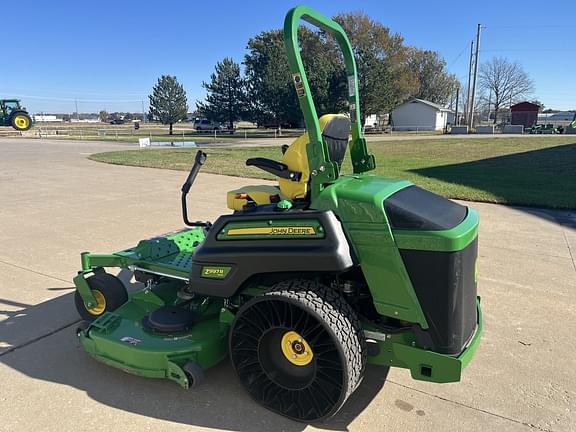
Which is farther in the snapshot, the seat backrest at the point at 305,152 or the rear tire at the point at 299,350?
the seat backrest at the point at 305,152

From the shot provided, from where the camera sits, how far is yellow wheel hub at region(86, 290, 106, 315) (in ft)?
11.0

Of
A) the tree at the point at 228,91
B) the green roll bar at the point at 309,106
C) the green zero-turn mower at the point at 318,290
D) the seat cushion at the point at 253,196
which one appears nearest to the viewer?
the green zero-turn mower at the point at 318,290

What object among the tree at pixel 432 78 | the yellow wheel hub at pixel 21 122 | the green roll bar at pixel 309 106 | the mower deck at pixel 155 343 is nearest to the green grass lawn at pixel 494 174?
the green roll bar at pixel 309 106

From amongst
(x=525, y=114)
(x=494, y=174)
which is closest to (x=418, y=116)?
(x=525, y=114)

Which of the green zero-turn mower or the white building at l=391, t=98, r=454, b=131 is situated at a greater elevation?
the white building at l=391, t=98, r=454, b=131

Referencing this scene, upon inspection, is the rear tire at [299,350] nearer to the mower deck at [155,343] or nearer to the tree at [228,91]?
the mower deck at [155,343]

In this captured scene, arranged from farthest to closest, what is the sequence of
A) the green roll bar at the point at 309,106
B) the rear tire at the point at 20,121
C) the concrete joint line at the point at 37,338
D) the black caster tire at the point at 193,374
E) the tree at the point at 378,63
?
the tree at the point at 378,63
the rear tire at the point at 20,121
the concrete joint line at the point at 37,338
the black caster tire at the point at 193,374
the green roll bar at the point at 309,106

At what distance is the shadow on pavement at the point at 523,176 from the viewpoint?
8.45m

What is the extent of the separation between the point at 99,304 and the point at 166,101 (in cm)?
5438

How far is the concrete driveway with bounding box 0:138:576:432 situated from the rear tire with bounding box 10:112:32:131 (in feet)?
103

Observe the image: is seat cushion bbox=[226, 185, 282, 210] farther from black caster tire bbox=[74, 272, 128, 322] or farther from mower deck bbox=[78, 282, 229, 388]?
black caster tire bbox=[74, 272, 128, 322]

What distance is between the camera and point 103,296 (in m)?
3.34

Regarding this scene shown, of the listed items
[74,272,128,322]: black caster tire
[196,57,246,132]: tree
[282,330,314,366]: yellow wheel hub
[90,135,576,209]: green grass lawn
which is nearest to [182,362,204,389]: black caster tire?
[282,330,314,366]: yellow wheel hub

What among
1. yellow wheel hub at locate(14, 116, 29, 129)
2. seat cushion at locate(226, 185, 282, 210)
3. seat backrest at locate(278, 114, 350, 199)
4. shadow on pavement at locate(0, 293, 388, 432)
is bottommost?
shadow on pavement at locate(0, 293, 388, 432)
